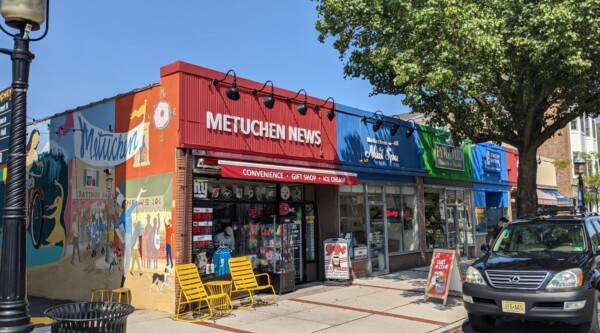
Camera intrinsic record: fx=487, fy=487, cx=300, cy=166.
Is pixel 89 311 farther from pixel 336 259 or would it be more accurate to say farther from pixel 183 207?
pixel 336 259

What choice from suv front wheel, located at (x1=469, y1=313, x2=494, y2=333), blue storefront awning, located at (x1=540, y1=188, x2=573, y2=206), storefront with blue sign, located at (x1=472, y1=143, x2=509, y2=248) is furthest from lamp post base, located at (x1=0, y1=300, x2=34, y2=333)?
blue storefront awning, located at (x1=540, y1=188, x2=573, y2=206)

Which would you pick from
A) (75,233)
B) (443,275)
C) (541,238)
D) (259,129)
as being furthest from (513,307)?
(75,233)

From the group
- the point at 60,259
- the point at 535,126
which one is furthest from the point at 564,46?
the point at 60,259

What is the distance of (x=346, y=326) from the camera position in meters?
8.12

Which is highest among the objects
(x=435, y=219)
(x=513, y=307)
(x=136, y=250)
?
(x=435, y=219)

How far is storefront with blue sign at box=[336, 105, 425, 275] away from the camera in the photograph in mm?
13602

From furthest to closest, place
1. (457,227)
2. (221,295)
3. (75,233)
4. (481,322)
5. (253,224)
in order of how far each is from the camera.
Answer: (457,227) < (75,233) < (253,224) < (221,295) < (481,322)

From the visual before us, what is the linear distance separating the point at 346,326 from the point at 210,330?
2.24 meters

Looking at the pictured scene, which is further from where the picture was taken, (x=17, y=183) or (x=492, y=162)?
(x=492, y=162)

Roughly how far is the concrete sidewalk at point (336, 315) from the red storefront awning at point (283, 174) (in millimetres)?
2620

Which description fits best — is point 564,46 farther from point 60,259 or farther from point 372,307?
point 60,259

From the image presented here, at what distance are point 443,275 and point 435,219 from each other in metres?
7.55

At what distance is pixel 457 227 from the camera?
18.5m

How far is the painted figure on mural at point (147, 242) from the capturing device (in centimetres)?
991
